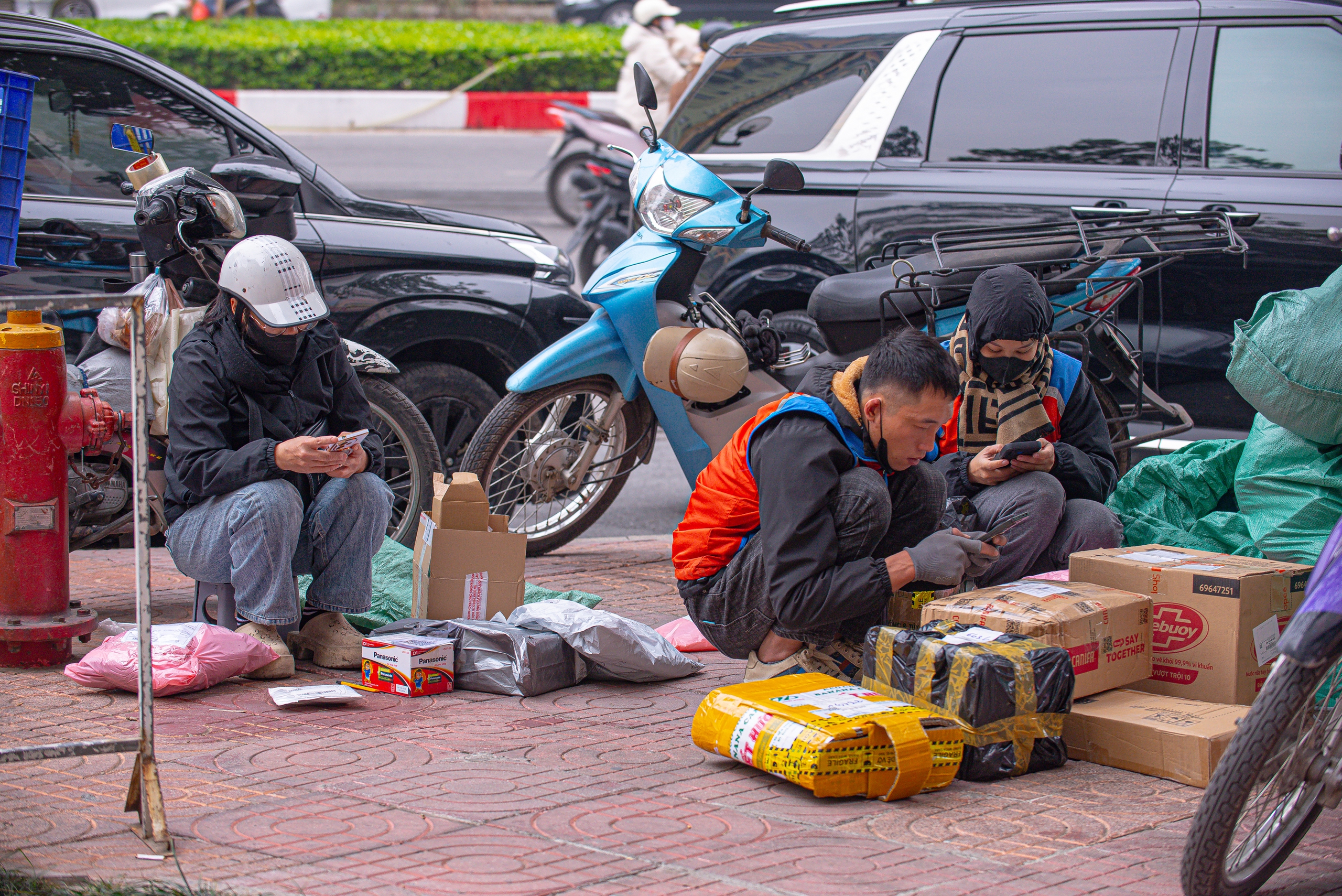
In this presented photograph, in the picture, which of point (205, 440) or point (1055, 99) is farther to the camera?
point (1055, 99)

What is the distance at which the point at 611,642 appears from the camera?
441cm

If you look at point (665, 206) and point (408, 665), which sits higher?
point (665, 206)

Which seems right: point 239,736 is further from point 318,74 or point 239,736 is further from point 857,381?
point 318,74

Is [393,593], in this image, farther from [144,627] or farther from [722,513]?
[144,627]

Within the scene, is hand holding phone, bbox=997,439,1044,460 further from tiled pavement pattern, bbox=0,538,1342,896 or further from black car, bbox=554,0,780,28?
black car, bbox=554,0,780,28

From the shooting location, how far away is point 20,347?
429cm

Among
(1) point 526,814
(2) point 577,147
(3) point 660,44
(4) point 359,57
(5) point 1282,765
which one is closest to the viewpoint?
(5) point 1282,765

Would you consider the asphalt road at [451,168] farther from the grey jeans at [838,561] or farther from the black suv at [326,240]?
the grey jeans at [838,561]

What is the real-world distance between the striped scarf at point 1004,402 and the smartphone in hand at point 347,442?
1.86 metres

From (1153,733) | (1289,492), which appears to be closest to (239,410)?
(1153,733)

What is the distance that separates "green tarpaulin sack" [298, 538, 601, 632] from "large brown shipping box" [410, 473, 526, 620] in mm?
100

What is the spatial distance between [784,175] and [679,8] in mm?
19589

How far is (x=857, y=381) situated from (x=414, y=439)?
2225mm

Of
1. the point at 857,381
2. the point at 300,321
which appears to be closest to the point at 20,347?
the point at 300,321
